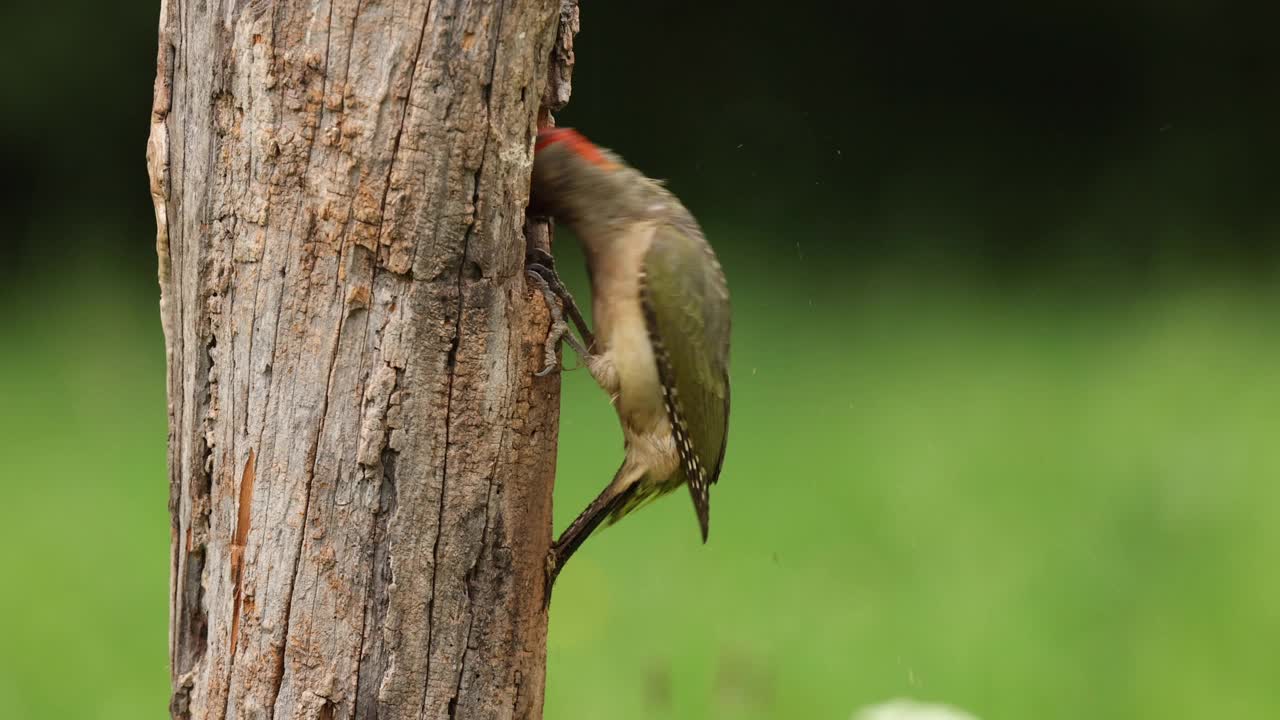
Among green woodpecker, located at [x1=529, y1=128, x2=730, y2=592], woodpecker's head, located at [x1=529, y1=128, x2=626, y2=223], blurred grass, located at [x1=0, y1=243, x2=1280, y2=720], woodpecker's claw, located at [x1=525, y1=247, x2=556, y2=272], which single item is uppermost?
woodpecker's head, located at [x1=529, y1=128, x2=626, y2=223]

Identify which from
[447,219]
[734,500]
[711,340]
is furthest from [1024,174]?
[447,219]

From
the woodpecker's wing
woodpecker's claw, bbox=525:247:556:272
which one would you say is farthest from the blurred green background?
woodpecker's claw, bbox=525:247:556:272

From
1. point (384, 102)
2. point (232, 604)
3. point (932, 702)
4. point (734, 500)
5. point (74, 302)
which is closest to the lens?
point (384, 102)

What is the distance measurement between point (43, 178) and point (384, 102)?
13.7 ft

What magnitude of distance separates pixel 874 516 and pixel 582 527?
2.28 meters

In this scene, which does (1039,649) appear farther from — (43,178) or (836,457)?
(43,178)

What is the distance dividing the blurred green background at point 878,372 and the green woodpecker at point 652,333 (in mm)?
→ 1579

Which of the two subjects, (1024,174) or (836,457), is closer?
(836,457)

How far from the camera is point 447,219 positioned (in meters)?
1.98

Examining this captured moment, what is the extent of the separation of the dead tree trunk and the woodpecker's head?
0.32m

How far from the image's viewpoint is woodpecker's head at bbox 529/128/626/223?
94.7 inches

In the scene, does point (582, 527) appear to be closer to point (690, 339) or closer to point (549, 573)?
point (549, 573)

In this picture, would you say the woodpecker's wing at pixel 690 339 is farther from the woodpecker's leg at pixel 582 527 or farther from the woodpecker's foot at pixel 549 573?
the woodpecker's foot at pixel 549 573

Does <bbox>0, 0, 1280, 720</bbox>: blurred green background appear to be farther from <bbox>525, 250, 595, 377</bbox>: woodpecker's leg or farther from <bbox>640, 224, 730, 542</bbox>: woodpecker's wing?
<bbox>525, 250, 595, 377</bbox>: woodpecker's leg
